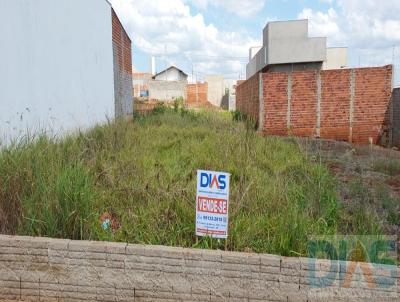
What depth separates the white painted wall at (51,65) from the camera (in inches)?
193

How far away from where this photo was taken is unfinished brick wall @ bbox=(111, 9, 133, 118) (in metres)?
11.5

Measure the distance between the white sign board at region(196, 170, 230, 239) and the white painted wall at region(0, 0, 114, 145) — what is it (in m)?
3.10

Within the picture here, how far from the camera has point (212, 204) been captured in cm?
296

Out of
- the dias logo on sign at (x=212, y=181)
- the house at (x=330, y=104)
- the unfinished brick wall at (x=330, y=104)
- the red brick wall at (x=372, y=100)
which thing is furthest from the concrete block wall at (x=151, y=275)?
the red brick wall at (x=372, y=100)

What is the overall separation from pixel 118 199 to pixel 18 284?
3.93 ft

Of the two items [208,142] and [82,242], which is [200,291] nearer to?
[82,242]

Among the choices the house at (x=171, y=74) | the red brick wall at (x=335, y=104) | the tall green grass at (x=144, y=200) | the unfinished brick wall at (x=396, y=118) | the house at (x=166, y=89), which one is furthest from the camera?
the house at (x=171, y=74)

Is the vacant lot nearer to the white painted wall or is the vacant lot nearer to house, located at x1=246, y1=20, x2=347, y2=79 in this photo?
the white painted wall

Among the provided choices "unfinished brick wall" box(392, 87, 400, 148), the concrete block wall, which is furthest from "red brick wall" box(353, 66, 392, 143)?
the concrete block wall

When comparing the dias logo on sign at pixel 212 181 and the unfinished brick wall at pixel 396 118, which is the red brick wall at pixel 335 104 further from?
the dias logo on sign at pixel 212 181

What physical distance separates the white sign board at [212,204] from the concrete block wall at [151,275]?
0.24m

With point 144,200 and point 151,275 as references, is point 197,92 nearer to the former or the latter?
point 144,200

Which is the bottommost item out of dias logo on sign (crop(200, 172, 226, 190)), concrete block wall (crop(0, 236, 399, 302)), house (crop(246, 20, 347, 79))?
concrete block wall (crop(0, 236, 399, 302))

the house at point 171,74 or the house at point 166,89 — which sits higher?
the house at point 171,74
